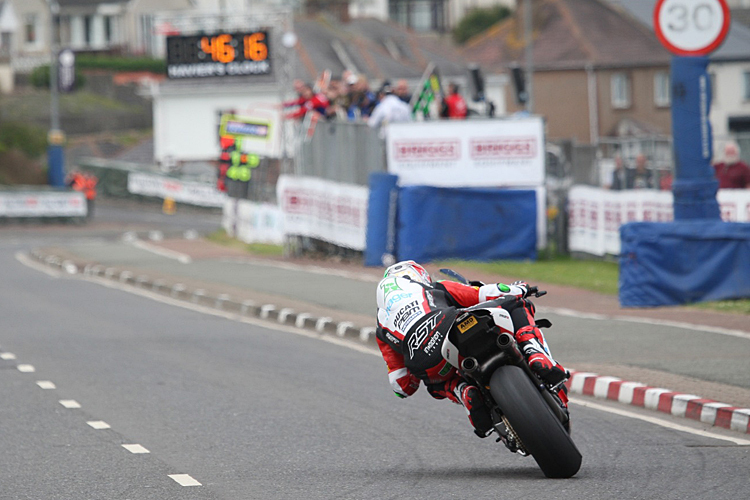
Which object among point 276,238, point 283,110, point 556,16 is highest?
point 556,16

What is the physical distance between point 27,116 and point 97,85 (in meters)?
7.01

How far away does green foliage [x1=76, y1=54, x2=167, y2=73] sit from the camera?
80000 mm

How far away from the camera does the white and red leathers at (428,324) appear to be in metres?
7.61

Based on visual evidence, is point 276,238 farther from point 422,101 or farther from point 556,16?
point 556,16

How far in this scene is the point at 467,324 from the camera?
7344mm

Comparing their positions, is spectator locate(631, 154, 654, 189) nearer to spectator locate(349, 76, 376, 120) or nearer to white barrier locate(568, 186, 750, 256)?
white barrier locate(568, 186, 750, 256)

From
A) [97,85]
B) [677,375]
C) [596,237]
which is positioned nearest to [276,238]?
[596,237]

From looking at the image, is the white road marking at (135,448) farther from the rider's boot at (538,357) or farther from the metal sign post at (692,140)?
the metal sign post at (692,140)

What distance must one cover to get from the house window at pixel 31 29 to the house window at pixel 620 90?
3939 centimetres

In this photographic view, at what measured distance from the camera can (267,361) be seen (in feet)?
44.4

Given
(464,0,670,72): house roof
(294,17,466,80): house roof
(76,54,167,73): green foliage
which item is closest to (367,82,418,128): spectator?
(294,17,466,80): house roof

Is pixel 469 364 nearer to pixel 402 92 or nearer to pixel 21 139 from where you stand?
pixel 402 92

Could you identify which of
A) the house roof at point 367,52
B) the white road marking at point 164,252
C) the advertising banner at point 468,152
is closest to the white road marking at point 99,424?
the advertising banner at point 468,152

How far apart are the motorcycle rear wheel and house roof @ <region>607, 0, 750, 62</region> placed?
61919 millimetres
